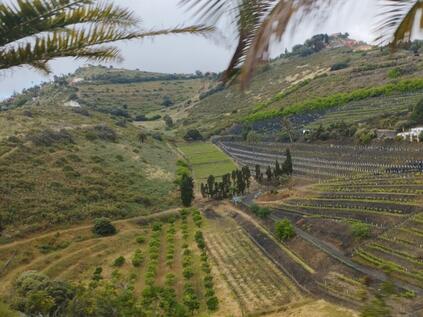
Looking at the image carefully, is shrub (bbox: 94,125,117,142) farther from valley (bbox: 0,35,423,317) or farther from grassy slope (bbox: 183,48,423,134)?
grassy slope (bbox: 183,48,423,134)

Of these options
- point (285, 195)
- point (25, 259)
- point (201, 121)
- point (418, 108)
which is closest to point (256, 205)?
point (285, 195)

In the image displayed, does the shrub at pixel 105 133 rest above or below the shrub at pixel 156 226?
above

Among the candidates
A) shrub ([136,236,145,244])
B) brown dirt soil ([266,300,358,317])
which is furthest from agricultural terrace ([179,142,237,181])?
brown dirt soil ([266,300,358,317])

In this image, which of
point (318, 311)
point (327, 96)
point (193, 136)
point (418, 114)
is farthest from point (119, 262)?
point (327, 96)

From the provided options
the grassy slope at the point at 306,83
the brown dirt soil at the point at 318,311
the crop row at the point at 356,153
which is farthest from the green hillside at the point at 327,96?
the brown dirt soil at the point at 318,311

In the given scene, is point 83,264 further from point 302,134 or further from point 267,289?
point 302,134

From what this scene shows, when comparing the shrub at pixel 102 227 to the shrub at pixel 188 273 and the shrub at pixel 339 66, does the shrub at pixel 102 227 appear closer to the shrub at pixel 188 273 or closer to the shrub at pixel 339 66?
the shrub at pixel 188 273
